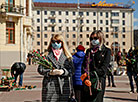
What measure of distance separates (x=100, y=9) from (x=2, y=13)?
222 ft

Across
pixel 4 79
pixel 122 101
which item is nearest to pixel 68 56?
pixel 122 101

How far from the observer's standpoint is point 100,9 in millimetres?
93062

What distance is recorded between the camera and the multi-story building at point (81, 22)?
90.6 metres

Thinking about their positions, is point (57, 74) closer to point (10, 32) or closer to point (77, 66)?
point (77, 66)

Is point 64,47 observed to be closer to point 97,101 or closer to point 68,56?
point 68,56

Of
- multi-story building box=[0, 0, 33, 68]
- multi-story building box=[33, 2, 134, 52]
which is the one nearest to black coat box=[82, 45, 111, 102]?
multi-story building box=[0, 0, 33, 68]

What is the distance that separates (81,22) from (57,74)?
88.2 meters

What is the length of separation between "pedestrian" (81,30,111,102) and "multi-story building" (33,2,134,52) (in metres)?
83.0

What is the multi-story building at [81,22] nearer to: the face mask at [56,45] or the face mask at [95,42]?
the face mask at [56,45]

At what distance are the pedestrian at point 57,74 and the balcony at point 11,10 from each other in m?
24.6

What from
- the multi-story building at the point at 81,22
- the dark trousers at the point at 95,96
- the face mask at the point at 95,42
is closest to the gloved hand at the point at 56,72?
the dark trousers at the point at 95,96

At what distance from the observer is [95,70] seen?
452cm

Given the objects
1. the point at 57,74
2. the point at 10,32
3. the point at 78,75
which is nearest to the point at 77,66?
the point at 78,75

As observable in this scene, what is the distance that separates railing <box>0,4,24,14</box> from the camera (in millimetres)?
28781
